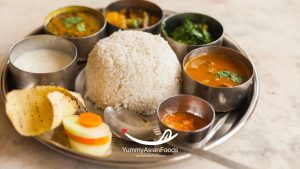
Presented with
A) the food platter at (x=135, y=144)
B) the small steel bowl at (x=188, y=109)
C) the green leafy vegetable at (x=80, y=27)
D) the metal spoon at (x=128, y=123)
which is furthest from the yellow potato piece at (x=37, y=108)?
the green leafy vegetable at (x=80, y=27)

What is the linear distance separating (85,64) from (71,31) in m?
0.25

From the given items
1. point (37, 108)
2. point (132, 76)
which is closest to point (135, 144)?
point (132, 76)

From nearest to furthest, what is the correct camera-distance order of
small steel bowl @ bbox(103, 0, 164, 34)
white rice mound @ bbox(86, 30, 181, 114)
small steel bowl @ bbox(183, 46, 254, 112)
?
small steel bowl @ bbox(183, 46, 254, 112) → white rice mound @ bbox(86, 30, 181, 114) → small steel bowl @ bbox(103, 0, 164, 34)

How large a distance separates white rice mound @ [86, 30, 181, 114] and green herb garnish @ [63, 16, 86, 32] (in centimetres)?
38

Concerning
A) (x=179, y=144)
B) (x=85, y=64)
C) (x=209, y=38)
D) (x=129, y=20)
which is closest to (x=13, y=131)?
(x=85, y=64)

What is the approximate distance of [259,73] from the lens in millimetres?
2615

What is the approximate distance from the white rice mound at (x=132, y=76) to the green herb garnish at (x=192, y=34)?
0.29 meters

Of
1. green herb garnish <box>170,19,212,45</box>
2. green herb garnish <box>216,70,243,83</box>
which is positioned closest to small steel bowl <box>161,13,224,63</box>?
green herb garnish <box>170,19,212,45</box>

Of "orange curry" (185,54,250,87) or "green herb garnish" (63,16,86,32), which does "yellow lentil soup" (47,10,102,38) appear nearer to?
"green herb garnish" (63,16,86,32)

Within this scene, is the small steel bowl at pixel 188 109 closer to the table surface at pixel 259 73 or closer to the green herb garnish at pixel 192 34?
the table surface at pixel 259 73

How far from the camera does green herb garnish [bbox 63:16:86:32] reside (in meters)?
2.67

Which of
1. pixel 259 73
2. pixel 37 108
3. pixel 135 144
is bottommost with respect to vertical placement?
pixel 259 73

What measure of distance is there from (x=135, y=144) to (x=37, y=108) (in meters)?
0.51

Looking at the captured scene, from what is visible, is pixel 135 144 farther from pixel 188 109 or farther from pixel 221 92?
pixel 221 92
